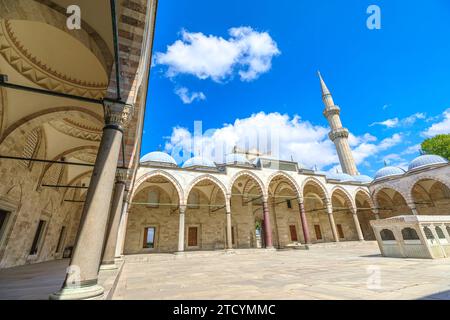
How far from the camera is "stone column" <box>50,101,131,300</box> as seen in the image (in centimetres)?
244

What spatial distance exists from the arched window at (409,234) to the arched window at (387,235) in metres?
0.54

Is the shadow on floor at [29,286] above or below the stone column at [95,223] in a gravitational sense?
below

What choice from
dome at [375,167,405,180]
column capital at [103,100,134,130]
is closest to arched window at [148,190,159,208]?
column capital at [103,100,134,130]

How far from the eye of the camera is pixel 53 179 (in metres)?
10.3

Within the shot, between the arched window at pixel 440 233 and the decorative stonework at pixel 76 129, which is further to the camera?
the decorative stonework at pixel 76 129

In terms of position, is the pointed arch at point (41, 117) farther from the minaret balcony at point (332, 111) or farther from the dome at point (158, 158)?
the minaret balcony at point (332, 111)

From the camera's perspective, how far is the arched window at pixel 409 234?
692 centimetres

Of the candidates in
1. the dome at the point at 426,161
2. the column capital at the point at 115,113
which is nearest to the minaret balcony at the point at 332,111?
the dome at the point at 426,161

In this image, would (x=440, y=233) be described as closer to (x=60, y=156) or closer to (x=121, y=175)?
(x=121, y=175)

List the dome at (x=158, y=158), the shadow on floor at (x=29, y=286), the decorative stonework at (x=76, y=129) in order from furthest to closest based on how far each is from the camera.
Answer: the dome at (x=158, y=158) → the decorative stonework at (x=76, y=129) → the shadow on floor at (x=29, y=286)

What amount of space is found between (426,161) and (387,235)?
14.9 meters

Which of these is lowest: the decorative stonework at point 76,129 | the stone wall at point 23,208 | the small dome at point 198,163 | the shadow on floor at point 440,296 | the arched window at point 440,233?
the shadow on floor at point 440,296

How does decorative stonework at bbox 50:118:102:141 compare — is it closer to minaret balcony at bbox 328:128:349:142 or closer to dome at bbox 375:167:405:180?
dome at bbox 375:167:405:180
